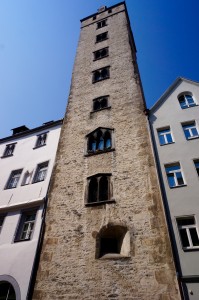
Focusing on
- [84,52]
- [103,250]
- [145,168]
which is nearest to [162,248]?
[103,250]

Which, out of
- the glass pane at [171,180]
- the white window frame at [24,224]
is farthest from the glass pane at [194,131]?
the white window frame at [24,224]

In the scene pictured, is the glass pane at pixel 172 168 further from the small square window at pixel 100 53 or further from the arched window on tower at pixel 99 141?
the small square window at pixel 100 53

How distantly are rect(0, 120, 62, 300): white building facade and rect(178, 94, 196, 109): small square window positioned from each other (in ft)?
27.1

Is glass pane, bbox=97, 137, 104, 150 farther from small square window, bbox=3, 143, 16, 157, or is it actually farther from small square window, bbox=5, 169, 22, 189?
small square window, bbox=3, 143, 16, 157

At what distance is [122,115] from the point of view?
50.7 ft

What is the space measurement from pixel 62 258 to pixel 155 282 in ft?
13.1

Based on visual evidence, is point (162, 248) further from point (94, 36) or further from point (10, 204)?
point (94, 36)

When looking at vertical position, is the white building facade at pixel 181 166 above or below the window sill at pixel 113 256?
above

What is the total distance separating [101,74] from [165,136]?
32.4ft

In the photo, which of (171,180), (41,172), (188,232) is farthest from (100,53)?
(188,232)

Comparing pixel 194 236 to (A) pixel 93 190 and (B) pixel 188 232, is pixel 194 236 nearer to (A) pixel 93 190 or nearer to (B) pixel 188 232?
(B) pixel 188 232

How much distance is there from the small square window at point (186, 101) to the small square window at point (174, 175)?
418 cm

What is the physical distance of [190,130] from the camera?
1231 cm

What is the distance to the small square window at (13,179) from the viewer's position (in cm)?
1443
